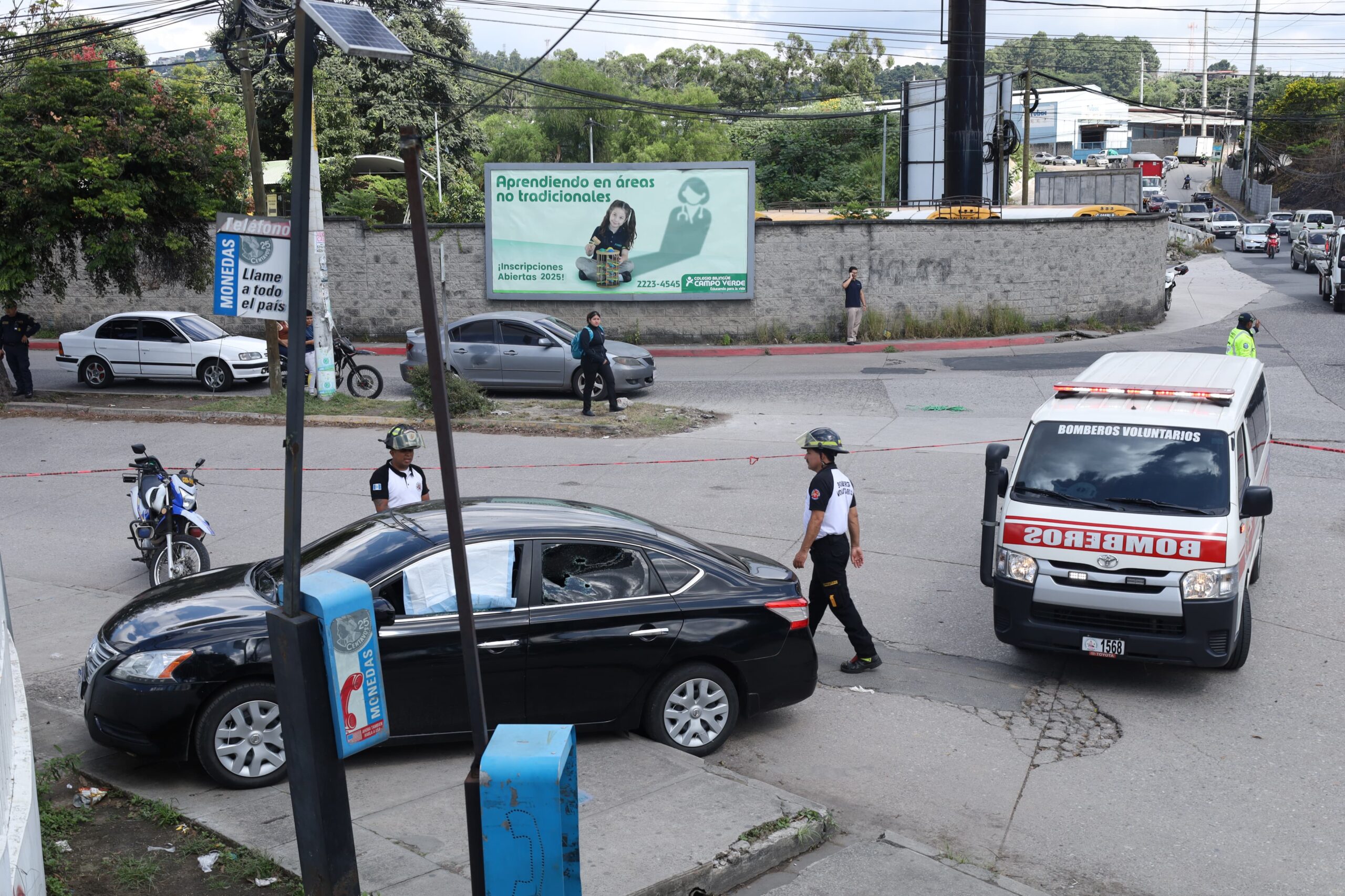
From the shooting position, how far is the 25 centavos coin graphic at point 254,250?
6301mm

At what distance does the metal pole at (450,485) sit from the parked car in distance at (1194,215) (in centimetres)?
7187

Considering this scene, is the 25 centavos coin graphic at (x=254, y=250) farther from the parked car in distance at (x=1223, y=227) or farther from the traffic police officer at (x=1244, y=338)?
the parked car in distance at (x=1223, y=227)

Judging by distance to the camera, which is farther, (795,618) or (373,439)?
(373,439)

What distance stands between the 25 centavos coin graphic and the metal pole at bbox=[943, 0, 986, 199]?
2874cm

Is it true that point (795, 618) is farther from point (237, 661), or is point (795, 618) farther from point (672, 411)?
point (672, 411)

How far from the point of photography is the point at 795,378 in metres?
22.6

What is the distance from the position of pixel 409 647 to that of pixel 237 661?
910 mm

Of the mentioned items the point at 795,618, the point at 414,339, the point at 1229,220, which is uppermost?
the point at 1229,220

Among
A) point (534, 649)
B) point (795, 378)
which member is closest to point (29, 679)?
point (534, 649)

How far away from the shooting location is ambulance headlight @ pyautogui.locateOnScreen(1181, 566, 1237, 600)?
313 inches

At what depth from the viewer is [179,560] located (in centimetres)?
1020

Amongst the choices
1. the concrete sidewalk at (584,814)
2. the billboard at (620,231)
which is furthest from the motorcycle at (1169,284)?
the concrete sidewalk at (584,814)

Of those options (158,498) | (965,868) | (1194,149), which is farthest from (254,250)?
(1194,149)

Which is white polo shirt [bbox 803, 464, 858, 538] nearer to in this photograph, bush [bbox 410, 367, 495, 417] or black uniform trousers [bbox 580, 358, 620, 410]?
black uniform trousers [bbox 580, 358, 620, 410]
